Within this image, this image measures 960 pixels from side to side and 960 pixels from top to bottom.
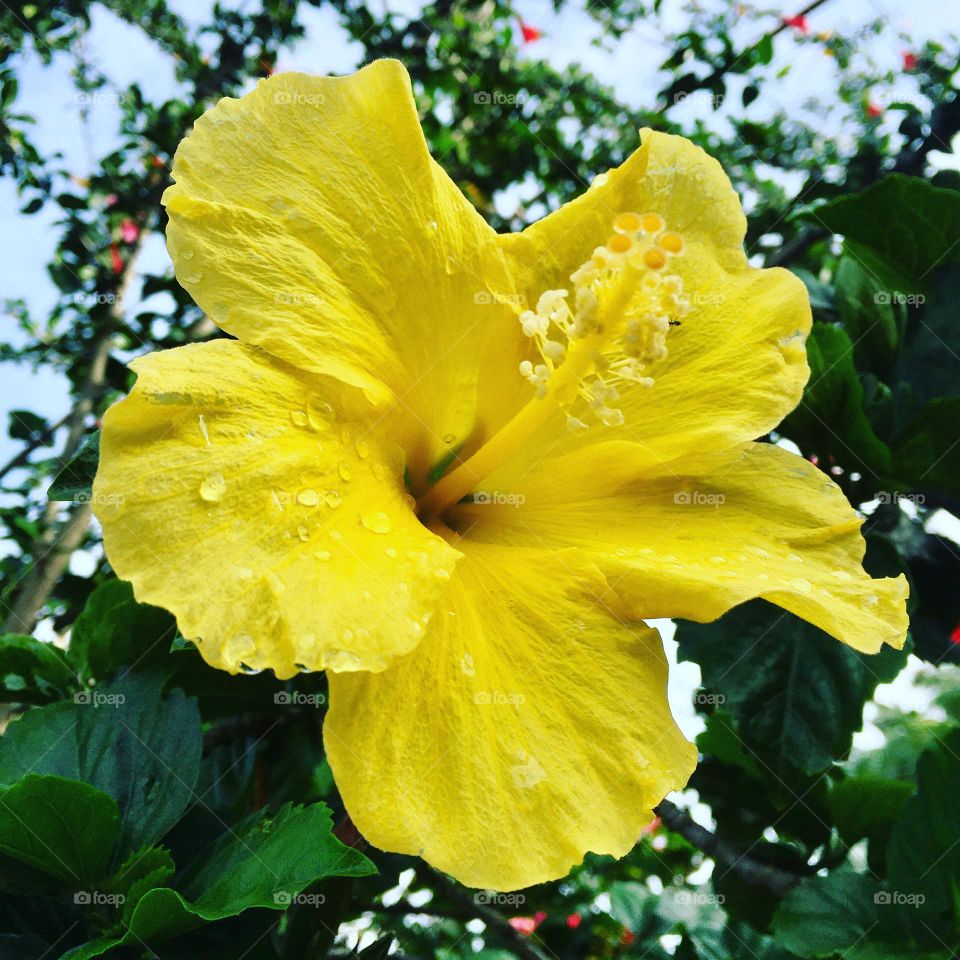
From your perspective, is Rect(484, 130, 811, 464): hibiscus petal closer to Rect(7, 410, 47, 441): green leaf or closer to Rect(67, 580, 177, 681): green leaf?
Rect(67, 580, 177, 681): green leaf

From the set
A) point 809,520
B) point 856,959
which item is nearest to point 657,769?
point 809,520

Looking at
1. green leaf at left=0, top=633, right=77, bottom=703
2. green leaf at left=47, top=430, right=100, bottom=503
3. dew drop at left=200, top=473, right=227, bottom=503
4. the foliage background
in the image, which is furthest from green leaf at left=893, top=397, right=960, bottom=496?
green leaf at left=0, top=633, right=77, bottom=703

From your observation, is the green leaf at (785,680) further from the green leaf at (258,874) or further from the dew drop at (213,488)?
the dew drop at (213,488)

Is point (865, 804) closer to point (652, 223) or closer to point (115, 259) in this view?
point (652, 223)

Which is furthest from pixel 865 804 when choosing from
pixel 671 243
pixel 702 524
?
pixel 671 243

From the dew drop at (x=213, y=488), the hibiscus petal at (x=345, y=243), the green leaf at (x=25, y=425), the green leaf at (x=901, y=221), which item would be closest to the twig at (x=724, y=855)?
the hibiscus petal at (x=345, y=243)

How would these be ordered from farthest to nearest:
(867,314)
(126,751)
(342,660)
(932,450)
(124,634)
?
1. (867,314)
2. (932,450)
3. (124,634)
4. (126,751)
5. (342,660)
